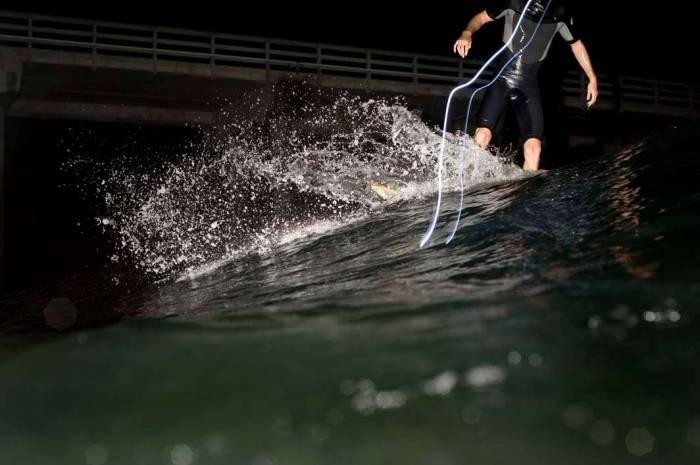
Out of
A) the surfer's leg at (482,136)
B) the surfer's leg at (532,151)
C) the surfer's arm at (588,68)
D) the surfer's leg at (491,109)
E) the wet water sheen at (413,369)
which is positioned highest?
the surfer's arm at (588,68)

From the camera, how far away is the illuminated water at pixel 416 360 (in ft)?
5.13

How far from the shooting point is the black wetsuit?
6355mm

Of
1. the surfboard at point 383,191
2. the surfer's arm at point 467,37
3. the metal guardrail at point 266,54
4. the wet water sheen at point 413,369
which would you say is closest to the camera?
the wet water sheen at point 413,369

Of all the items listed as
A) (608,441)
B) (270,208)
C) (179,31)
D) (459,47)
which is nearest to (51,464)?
(608,441)

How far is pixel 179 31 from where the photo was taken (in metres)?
15.3

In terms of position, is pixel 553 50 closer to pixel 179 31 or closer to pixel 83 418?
pixel 179 31

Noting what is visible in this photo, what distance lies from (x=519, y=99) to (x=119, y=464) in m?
5.78

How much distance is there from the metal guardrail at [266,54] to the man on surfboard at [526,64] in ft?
30.5

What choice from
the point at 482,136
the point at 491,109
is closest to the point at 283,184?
the point at 482,136

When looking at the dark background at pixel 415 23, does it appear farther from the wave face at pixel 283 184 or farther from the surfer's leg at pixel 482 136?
the surfer's leg at pixel 482 136

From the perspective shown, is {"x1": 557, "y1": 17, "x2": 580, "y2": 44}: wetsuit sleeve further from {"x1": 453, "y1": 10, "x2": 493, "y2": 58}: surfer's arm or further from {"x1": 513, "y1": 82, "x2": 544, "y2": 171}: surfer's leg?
{"x1": 453, "y1": 10, "x2": 493, "y2": 58}: surfer's arm

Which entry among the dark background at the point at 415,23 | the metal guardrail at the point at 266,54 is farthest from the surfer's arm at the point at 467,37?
the dark background at the point at 415,23

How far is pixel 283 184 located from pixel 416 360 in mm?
8936

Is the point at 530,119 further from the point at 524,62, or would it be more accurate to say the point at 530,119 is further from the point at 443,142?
the point at 443,142
